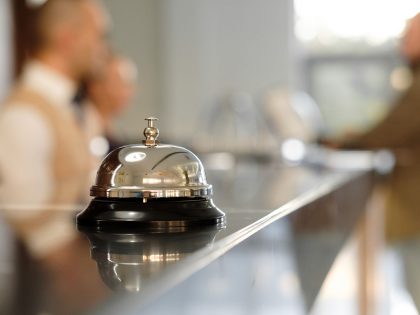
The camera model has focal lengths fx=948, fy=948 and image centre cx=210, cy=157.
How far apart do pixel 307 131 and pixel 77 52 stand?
288 centimetres

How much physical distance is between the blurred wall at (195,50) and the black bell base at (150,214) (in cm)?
661

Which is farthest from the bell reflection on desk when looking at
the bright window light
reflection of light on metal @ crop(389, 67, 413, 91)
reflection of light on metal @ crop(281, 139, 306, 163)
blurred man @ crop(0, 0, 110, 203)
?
reflection of light on metal @ crop(389, 67, 413, 91)

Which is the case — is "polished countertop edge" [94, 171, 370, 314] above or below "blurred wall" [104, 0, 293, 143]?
below

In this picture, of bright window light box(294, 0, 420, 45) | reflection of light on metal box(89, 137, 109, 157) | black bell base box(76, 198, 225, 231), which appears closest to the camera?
black bell base box(76, 198, 225, 231)

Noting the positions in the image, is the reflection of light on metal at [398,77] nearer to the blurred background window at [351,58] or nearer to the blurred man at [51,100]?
the blurred background window at [351,58]

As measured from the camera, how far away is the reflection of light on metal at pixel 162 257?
48 cm

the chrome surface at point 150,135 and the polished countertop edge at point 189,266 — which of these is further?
the chrome surface at point 150,135

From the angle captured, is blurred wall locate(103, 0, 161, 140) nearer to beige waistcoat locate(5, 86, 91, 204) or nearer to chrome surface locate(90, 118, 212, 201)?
beige waistcoat locate(5, 86, 91, 204)

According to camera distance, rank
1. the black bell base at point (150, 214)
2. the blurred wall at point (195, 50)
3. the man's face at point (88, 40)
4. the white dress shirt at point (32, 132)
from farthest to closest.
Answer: the blurred wall at point (195, 50) → the man's face at point (88, 40) → the white dress shirt at point (32, 132) → the black bell base at point (150, 214)

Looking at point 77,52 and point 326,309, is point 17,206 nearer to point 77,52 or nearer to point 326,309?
point 77,52

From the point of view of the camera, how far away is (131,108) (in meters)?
7.42

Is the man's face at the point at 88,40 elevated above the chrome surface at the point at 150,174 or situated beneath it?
elevated above

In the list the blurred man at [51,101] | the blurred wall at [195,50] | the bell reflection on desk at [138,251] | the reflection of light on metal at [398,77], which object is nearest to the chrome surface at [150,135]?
the bell reflection on desk at [138,251]

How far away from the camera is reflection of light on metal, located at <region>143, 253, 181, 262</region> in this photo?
476mm
